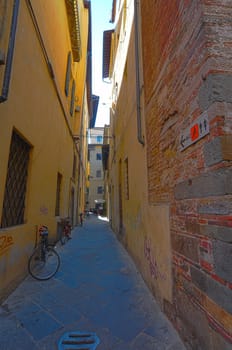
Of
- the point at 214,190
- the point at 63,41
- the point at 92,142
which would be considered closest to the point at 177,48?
the point at 214,190

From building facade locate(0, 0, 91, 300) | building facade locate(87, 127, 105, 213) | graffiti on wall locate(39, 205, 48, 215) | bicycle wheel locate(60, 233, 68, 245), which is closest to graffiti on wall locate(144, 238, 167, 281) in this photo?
building facade locate(0, 0, 91, 300)

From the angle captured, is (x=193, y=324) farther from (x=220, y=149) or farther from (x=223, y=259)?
(x=220, y=149)

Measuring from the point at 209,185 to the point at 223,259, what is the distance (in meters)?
0.60

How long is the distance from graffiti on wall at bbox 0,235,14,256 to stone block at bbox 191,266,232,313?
8.67 feet

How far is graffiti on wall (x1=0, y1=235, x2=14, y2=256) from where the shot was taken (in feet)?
9.68

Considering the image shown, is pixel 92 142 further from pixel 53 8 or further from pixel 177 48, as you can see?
pixel 177 48

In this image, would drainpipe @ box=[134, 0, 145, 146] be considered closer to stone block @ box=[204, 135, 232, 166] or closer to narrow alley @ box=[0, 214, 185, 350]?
stone block @ box=[204, 135, 232, 166]

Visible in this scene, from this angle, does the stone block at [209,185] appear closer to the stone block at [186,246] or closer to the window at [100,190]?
the stone block at [186,246]

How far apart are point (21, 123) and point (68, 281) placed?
311 centimetres

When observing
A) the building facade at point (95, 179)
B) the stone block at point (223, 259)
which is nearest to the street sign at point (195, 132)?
the stone block at point (223, 259)

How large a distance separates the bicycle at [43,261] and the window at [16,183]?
0.74 metres

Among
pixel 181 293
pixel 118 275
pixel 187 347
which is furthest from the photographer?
pixel 118 275

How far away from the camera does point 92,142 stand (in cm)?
3834

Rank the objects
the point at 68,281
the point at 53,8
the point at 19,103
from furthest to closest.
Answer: the point at 53,8
the point at 68,281
the point at 19,103
